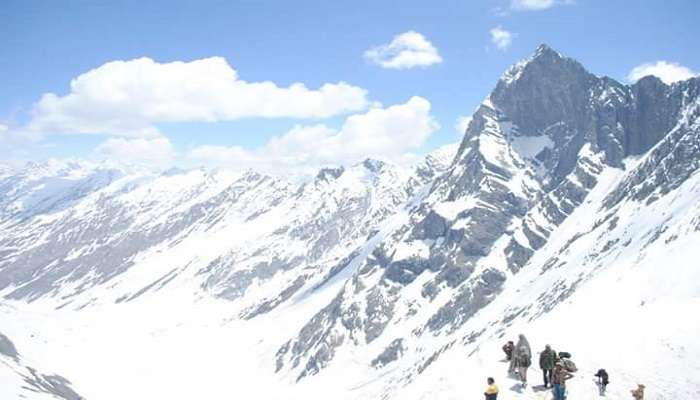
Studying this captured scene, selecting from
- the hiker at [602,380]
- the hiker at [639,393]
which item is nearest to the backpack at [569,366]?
the hiker at [602,380]

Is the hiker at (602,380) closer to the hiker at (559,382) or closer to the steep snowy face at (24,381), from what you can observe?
the hiker at (559,382)

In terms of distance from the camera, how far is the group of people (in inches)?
1298

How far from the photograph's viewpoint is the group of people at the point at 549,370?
32969 millimetres

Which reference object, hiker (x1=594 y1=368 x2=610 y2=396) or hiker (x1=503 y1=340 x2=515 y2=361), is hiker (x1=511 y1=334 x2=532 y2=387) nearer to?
hiker (x1=503 y1=340 x2=515 y2=361)

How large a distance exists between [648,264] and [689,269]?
30.1m

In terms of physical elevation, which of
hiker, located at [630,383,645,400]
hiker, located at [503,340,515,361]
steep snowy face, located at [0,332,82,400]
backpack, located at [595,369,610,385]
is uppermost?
hiker, located at [503,340,515,361]

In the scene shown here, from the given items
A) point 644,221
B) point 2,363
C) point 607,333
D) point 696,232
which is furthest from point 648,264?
point 2,363

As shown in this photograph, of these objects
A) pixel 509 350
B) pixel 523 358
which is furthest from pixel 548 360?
pixel 509 350

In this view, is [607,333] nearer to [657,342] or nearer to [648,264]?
[657,342]

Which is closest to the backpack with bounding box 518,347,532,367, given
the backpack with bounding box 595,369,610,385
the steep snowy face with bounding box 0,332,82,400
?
the backpack with bounding box 595,369,610,385

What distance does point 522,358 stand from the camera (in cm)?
3669

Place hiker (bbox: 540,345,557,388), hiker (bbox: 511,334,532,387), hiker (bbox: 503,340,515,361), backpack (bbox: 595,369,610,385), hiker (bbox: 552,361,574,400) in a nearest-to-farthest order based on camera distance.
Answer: hiker (bbox: 552,361,574,400) < hiker (bbox: 540,345,557,388) < backpack (bbox: 595,369,610,385) < hiker (bbox: 511,334,532,387) < hiker (bbox: 503,340,515,361)

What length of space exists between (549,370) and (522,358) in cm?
215

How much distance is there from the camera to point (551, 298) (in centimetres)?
17750
